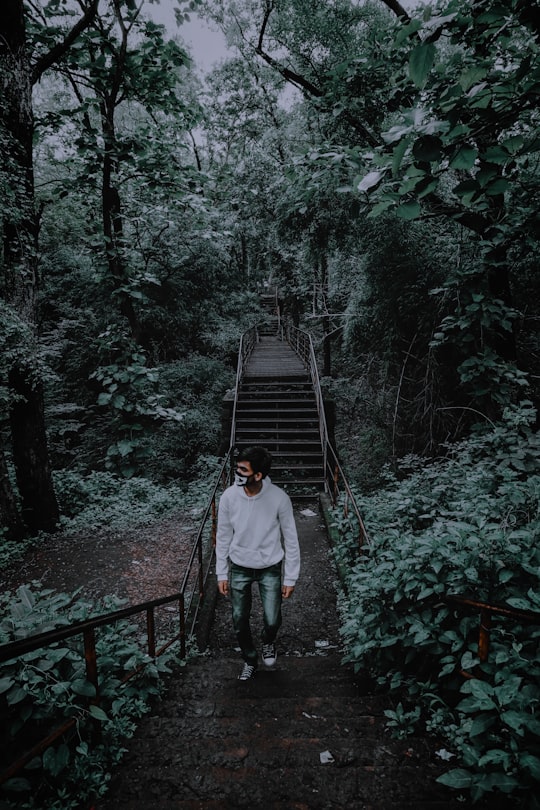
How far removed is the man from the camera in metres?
3.07

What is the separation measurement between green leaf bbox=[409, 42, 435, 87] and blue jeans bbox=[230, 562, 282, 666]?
3017 millimetres

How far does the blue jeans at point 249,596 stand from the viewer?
3.20 meters

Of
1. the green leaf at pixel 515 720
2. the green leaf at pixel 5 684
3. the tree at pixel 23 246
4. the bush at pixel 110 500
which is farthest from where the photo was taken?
the bush at pixel 110 500

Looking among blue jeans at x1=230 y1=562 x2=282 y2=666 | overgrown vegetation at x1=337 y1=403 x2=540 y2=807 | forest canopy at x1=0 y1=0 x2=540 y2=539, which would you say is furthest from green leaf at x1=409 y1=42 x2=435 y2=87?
blue jeans at x1=230 y1=562 x2=282 y2=666

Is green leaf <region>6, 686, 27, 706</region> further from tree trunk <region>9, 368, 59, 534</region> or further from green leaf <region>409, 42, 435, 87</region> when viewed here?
Answer: tree trunk <region>9, 368, 59, 534</region>

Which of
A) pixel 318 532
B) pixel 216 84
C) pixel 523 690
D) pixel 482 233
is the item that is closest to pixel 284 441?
pixel 318 532

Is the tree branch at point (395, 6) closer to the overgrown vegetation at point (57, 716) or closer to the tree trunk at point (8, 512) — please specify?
the overgrown vegetation at point (57, 716)

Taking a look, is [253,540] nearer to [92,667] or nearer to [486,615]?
[92,667]

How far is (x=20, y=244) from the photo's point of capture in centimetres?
600

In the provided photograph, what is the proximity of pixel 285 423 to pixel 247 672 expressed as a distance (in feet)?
25.6

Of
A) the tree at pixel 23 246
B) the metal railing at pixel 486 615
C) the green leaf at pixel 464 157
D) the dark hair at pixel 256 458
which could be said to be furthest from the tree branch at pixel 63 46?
the metal railing at pixel 486 615

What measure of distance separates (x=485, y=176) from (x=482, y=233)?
167 inches

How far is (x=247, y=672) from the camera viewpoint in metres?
3.28

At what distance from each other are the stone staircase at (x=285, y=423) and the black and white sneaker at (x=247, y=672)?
5629mm
